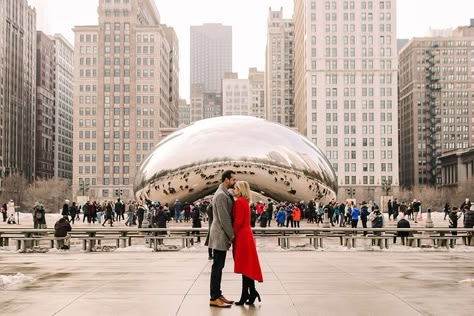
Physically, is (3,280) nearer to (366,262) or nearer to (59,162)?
(366,262)

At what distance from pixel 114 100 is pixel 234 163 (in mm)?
92539

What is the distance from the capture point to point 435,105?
136 m

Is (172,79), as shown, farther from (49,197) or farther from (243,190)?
(243,190)

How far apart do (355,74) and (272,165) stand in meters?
84.4

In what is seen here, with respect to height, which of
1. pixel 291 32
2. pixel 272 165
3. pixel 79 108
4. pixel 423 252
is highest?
pixel 291 32

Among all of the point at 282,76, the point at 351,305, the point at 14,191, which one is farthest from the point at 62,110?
the point at 351,305

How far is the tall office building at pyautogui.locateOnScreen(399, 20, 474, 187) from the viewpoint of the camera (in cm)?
13425

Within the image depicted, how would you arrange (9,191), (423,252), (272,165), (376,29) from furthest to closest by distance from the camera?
1. (376,29)
2. (9,191)
3. (272,165)
4. (423,252)

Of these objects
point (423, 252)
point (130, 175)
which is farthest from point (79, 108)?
point (423, 252)

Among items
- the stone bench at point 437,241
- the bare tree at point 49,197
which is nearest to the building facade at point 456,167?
the bare tree at point 49,197

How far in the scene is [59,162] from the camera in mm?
149125

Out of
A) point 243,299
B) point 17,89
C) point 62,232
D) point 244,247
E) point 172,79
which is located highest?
point 172,79

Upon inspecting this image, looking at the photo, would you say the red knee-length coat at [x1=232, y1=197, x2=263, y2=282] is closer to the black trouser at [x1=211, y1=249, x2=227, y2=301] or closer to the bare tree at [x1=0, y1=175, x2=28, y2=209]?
the black trouser at [x1=211, y1=249, x2=227, y2=301]

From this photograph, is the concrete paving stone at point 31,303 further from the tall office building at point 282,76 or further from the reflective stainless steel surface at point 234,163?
the tall office building at point 282,76
